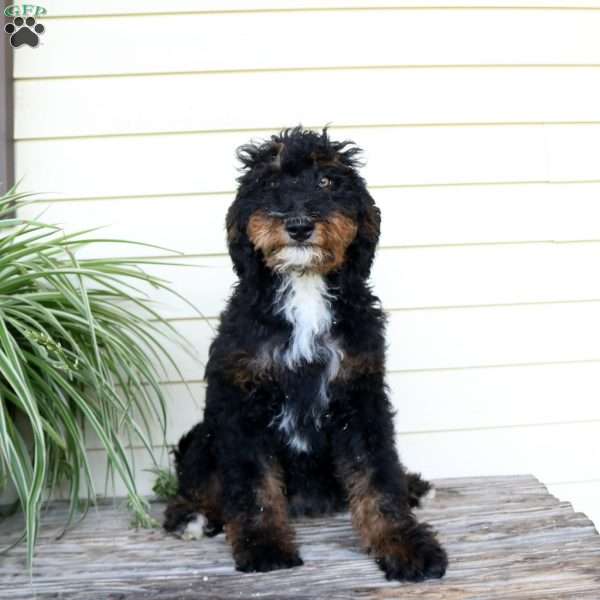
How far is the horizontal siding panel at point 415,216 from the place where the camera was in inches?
150

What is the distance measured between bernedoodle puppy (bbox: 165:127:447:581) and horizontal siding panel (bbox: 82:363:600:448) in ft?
3.80

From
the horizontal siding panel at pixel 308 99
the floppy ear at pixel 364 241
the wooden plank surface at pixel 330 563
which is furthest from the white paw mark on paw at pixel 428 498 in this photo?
the horizontal siding panel at pixel 308 99

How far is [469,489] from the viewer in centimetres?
365

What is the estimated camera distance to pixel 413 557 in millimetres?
2523

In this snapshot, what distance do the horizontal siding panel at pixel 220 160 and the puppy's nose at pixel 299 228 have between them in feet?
4.77

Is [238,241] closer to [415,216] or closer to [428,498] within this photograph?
[415,216]

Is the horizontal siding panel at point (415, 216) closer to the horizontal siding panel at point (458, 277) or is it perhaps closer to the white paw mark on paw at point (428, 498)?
the horizontal siding panel at point (458, 277)

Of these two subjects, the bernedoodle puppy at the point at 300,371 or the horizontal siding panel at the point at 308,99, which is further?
the horizontal siding panel at the point at 308,99

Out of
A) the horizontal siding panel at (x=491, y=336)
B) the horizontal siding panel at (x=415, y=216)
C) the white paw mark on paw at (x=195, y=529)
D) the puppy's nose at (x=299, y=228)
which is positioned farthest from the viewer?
the horizontal siding panel at (x=491, y=336)

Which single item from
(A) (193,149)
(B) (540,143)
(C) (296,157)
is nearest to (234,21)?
(A) (193,149)

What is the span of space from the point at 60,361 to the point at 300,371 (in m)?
0.98

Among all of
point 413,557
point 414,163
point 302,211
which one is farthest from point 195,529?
point 414,163

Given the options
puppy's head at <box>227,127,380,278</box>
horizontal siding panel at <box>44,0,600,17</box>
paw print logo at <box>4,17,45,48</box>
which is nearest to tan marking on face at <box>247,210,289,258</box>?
puppy's head at <box>227,127,380,278</box>

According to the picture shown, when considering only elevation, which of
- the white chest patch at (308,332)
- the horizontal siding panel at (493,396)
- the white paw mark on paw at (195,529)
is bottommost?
Answer: the white paw mark on paw at (195,529)
